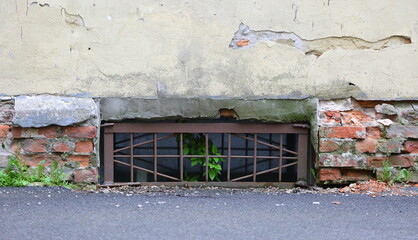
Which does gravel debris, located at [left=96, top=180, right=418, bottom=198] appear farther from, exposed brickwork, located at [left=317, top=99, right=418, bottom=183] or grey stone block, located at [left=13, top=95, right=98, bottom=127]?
grey stone block, located at [left=13, top=95, right=98, bottom=127]

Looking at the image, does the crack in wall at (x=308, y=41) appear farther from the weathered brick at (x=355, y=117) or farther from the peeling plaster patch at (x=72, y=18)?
the peeling plaster patch at (x=72, y=18)

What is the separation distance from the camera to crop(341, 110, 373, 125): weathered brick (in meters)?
5.23

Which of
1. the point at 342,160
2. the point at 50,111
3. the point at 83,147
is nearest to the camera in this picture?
the point at 50,111

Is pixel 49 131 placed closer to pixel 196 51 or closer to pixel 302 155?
Answer: pixel 196 51

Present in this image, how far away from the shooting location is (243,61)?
5.16 metres

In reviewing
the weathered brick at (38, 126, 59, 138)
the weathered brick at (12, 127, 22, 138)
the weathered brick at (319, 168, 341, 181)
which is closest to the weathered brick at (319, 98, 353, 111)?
the weathered brick at (319, 168, 341, 181)

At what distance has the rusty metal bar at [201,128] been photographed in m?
5.27

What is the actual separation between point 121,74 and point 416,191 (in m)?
2.62

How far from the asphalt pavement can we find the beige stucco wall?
0.92 metres

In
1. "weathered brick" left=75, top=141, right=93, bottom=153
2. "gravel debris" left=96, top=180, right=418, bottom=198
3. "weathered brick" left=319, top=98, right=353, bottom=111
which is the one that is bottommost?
"gravel debris" left=96, top=180, right=418, bottom=198

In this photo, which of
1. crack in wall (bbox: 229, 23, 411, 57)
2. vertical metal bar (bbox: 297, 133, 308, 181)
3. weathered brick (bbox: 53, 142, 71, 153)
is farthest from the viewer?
vertical metal bar (bbox: 297, 133, 308, 181)

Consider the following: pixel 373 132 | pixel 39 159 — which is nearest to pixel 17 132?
pixel 39 159

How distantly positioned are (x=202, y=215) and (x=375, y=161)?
74.6 inches

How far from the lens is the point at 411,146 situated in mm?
5254
